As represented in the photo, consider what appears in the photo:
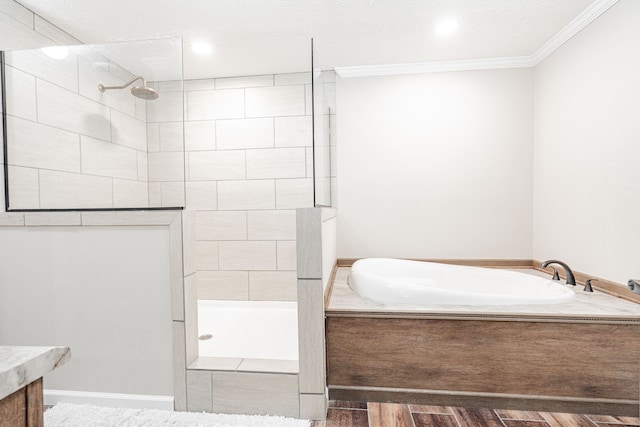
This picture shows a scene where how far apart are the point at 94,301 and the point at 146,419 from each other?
68 centimetres

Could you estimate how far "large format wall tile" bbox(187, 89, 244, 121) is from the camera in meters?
3.09

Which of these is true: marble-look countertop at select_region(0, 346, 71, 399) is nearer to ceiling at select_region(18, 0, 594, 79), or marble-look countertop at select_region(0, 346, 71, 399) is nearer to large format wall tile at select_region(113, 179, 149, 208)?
large format wall tile at select_region(113, 179, 149, 208)

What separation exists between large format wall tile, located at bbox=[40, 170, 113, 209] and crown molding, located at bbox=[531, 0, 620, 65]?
3132 mm

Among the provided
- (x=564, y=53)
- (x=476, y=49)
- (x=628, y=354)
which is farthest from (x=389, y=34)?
(x=628, y=354)

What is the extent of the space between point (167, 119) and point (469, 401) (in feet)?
7.32

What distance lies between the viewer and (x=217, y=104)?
310 centimetres

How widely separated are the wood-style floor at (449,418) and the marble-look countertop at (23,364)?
1.45m

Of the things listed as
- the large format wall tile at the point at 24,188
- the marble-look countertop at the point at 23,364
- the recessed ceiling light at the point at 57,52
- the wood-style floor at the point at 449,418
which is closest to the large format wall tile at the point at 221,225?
the large format wall tile at the point at 24,188

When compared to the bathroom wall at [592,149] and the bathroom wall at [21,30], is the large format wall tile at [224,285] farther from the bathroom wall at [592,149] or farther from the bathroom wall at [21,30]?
the bathroom wall at [592,149]

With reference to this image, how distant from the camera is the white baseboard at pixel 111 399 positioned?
1.82 metres

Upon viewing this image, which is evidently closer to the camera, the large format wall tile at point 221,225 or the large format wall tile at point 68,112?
the large format wall tile at point 68,112

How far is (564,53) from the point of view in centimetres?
263

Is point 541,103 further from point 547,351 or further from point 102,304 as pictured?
point 102,304

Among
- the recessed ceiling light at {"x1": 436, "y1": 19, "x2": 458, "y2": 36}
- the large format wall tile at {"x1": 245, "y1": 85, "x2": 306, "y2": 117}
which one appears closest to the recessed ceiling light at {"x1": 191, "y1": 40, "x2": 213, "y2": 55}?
the large format wall tile at {"x1": 245, "y1": 85, "x2": 306, "y2": 117}
